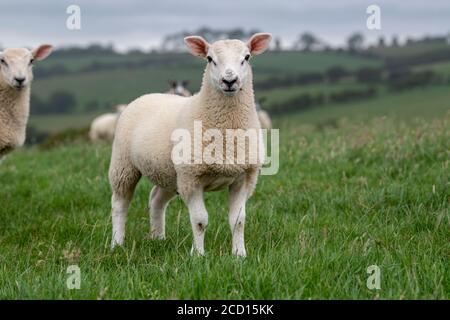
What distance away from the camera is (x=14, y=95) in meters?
7.77

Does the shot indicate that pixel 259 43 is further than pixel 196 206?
Yes

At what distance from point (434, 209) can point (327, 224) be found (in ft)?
3.56

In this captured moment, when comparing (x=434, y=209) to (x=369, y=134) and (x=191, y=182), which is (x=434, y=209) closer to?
(x=191, y=182)

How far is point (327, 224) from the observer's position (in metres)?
6.05

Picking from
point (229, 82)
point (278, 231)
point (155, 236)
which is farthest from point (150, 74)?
point (229, 82)

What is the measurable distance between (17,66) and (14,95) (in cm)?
34

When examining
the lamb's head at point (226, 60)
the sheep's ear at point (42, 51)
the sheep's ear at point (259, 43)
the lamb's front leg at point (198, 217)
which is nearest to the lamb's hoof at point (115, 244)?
the lamb's front leg at point (198, 217)

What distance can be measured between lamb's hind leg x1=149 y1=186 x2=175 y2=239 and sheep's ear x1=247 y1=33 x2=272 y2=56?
1.63m

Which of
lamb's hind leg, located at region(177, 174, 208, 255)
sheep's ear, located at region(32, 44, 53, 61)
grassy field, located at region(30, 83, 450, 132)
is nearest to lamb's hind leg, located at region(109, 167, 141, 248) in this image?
lamb's hind leg, located at region(177, 174, 208, 255)

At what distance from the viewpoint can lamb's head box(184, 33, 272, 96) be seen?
16.1 feet

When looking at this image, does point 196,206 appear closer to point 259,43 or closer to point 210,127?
point 210,127

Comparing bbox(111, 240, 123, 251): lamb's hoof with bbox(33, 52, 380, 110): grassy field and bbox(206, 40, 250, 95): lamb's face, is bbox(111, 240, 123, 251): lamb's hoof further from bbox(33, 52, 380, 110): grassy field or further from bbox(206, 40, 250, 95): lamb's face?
bbox(33, 52, 380, 110): grassy field
